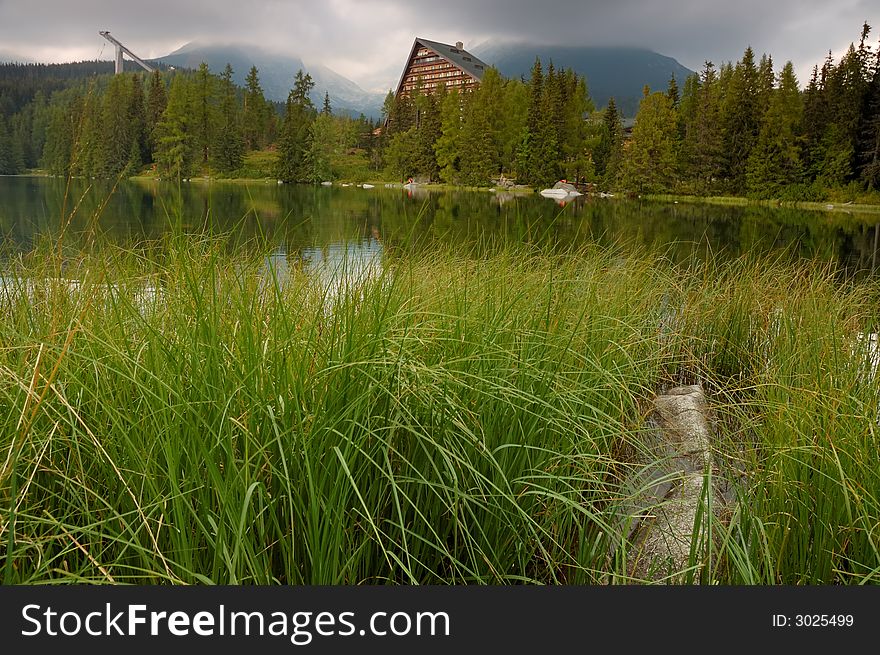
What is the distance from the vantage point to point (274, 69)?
90.1 meters

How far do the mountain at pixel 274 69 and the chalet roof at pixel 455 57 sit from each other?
5752 millimetres

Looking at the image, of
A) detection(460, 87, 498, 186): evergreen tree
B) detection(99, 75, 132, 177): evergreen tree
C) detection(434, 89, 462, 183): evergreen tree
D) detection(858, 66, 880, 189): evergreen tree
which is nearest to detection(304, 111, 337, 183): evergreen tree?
detection(434, 89, 462, 183): evergreen tree

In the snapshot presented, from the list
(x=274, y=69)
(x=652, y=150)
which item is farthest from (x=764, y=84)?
(x=274, y=69)

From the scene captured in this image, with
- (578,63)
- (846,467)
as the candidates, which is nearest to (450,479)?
(846,467)

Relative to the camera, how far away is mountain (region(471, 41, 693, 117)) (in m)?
93.2

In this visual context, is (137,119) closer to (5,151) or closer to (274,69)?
(5,151)

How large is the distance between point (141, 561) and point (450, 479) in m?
0.56

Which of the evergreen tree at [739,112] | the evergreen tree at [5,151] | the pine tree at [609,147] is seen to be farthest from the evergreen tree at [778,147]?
the evergreen tree at [5,151]

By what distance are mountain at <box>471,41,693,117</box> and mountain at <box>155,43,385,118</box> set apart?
19.9 m

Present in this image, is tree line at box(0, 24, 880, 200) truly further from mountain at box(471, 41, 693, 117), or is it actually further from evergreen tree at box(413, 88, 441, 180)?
mountain at box(471, 41, 693, 117)

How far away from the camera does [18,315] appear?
78.2 inches

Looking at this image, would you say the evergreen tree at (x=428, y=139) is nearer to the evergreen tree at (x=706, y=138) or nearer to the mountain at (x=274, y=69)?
the mountain at (x=274, y=69)

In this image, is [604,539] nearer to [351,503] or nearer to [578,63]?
[351,503]

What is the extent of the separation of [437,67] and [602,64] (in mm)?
62283
